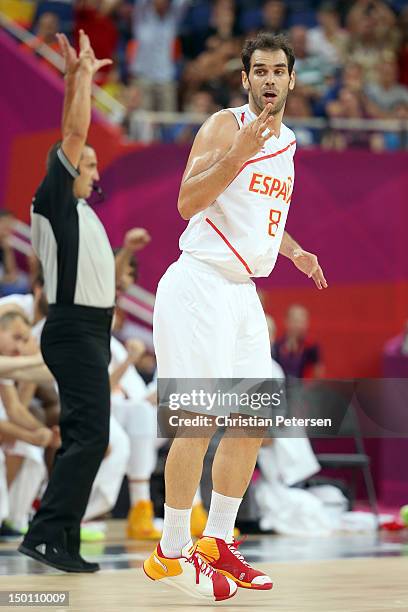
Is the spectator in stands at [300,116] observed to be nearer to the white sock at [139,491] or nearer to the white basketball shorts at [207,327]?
the white sock at [139,491]

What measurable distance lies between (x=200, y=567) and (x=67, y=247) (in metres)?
2.26

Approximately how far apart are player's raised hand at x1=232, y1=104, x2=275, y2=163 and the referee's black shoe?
2538 mm

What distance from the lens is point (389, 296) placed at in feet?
47.2

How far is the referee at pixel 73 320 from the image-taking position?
6.93 meters

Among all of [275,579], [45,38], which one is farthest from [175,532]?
[45,38]

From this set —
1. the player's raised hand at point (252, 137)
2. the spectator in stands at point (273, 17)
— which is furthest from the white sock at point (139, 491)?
the spectator in stands at point (273, 17)

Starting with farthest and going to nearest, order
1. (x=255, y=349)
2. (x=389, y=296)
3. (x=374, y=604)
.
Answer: (x=389, y=296)
(x=255, y=349)
(x=374, y=604)

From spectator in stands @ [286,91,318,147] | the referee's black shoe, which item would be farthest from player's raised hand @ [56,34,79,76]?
spectator in stands @ [286,91,318,147]

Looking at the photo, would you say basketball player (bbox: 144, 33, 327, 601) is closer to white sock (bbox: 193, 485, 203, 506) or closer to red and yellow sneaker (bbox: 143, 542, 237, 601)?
red and yellow sneaker (bbox: 143, 542, 237, 601)

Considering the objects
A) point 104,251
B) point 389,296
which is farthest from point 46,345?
point 389,296

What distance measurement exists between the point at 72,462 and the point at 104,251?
3.91 ft

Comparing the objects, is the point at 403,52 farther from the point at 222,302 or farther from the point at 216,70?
the point at 222,302

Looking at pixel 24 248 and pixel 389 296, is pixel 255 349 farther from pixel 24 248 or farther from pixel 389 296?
pixel 389 296

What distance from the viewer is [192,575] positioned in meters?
5.61
